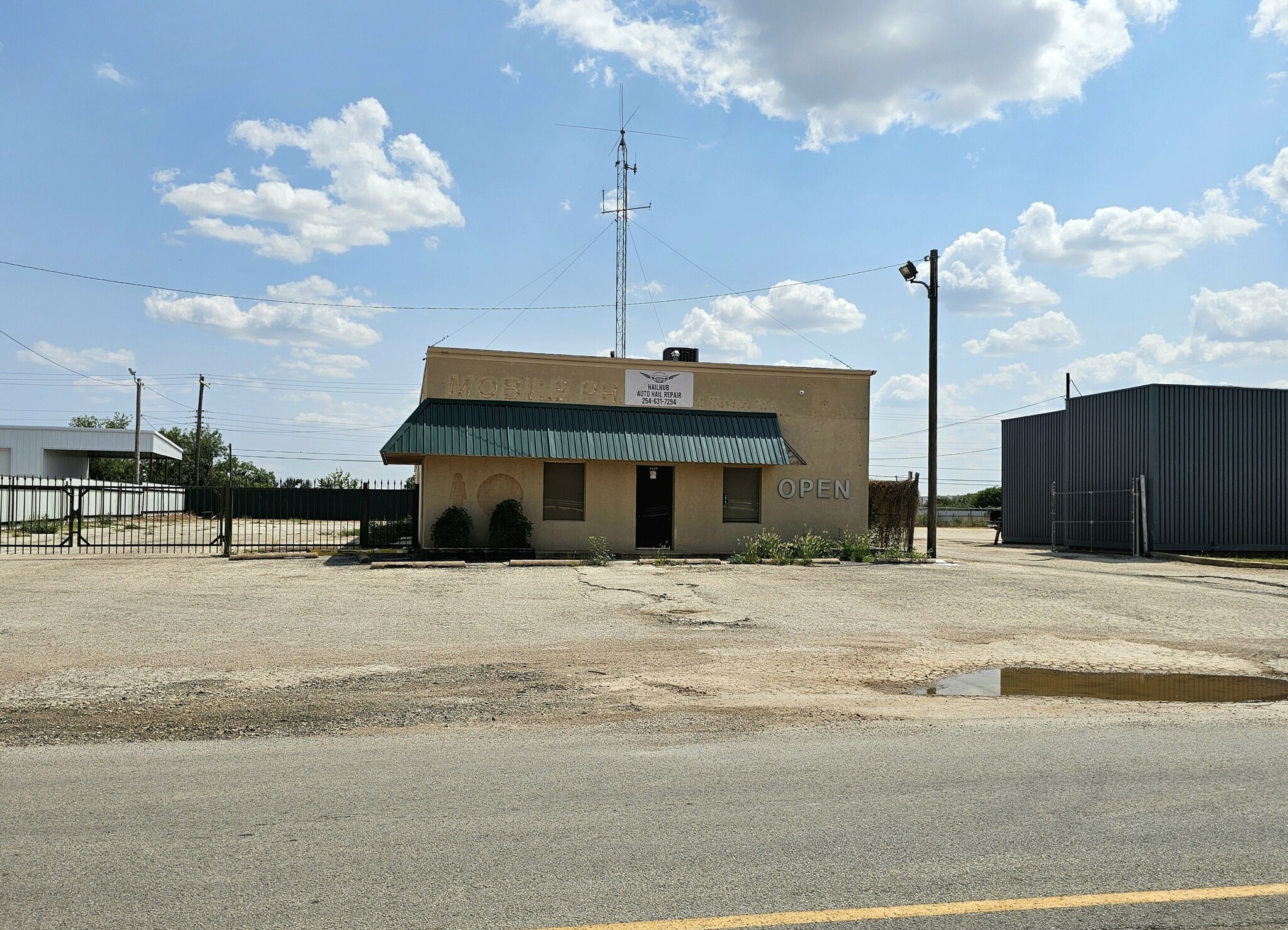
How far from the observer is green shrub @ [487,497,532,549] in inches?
876

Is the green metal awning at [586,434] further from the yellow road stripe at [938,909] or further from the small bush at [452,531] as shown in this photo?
the yellow road stripe at [938,909]

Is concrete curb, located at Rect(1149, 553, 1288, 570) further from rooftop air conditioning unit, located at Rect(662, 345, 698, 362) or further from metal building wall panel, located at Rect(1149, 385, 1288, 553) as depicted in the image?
rooftop air conditioning unit, located at Rect(662, 345, 698, 362)

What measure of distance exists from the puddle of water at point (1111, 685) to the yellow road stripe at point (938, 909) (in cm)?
495

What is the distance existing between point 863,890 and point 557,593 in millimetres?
12347

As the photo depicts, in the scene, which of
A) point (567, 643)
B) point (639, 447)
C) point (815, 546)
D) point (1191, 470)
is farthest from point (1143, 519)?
point (567, 643)

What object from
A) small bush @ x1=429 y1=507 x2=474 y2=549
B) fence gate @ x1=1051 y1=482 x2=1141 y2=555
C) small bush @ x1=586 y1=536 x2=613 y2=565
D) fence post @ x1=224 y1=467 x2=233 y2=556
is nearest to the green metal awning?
small bush @ x1=429 y1=507 x2=474 y2=549

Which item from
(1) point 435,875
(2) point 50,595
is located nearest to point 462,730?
(1) point 435,875

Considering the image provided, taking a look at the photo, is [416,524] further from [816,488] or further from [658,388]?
[816,488]

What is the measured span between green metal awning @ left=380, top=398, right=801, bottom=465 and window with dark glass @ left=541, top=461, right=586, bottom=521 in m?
0.98

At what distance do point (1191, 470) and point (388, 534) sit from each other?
24126mm

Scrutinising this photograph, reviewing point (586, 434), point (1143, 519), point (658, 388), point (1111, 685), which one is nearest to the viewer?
point (1111, 685)

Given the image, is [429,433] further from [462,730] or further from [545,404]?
[462,730]

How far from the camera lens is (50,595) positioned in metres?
15.1

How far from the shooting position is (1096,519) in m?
31.0
